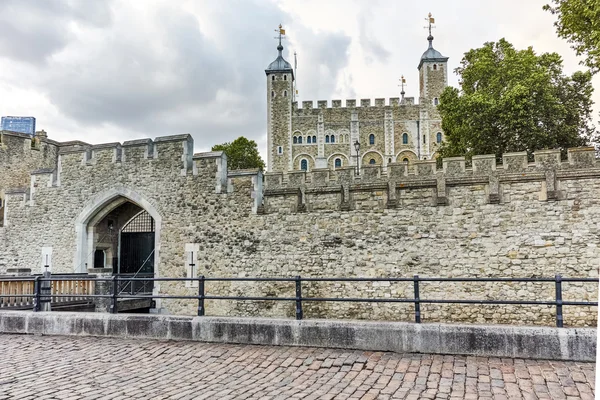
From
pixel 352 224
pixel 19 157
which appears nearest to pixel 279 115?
pixel 19 157

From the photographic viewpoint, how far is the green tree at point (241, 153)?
44.5m

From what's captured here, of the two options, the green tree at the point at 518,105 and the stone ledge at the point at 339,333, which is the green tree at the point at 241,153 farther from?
the stone ledge at the point at 339,333

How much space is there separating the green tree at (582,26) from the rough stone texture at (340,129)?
134 ft

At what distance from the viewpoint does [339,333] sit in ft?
Result: 20.0

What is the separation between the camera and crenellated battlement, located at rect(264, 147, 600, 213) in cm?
1048

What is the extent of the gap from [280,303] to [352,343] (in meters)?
6.63

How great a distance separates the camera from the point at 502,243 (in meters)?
10.7

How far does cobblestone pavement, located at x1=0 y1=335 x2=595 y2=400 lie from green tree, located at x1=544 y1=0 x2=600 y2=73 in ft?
36.0

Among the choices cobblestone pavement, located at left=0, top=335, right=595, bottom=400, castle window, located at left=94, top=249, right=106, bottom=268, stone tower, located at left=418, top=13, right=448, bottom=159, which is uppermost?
stone tower, located at left=418, top=13, right=448, bottom=159

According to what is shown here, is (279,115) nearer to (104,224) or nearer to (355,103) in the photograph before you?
(355,103)

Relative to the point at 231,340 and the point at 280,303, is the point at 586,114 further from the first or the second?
the point at 231,340

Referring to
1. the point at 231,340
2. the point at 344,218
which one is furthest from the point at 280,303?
the point at 231,340

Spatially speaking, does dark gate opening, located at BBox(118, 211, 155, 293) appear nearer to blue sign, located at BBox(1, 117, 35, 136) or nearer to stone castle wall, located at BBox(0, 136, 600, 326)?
stone castle wall, located at BBox(0, 136, 600, 326)

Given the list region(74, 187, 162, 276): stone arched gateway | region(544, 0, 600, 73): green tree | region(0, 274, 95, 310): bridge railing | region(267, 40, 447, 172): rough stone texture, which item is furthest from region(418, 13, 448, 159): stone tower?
region(0, 274, 95, 310): bridge railing
